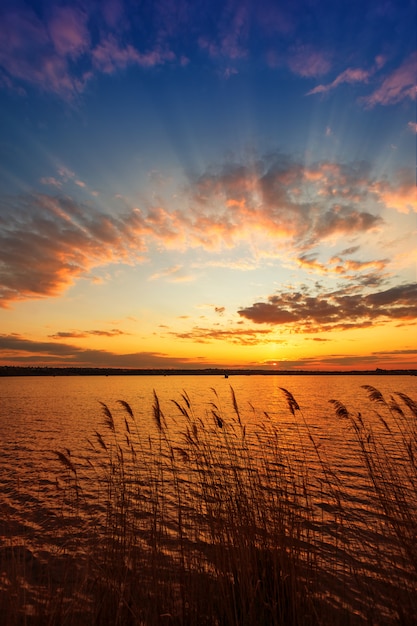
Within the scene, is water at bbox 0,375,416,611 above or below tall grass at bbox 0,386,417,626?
below

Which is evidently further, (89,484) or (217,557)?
(89,484)

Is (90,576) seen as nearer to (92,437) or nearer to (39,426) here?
(92,437)

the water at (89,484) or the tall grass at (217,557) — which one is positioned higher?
the tall grass at (217,557)

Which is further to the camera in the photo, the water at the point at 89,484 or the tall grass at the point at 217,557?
the water at the point at 89,484

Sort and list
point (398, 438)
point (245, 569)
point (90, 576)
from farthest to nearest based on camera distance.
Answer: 1. point (398, 438)
2. point (90, 576)
3. point (245, 569)

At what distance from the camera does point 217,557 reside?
6.57 meters

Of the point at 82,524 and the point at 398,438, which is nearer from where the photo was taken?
the point at 82,524

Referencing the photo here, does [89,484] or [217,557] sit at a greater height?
[217,557]

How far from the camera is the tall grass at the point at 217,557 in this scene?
19.6 ft

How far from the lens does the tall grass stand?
5.98 m

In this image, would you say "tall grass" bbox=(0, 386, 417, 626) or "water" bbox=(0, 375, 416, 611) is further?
"water" bbox=(0, 375, 416, 611)

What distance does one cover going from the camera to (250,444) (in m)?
27.5

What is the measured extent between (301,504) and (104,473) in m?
10.5

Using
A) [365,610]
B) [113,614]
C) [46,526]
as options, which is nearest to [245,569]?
[113,614]
